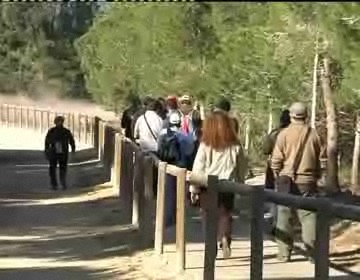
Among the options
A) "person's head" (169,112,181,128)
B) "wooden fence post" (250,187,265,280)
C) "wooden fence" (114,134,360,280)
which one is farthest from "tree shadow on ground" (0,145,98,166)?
"wooden fence post" (250,187,265,280)

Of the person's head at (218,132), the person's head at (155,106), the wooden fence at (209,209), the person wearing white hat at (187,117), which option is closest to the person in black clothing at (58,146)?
the wooden fence at (209,209)

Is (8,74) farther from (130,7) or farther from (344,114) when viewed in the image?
(344,114)

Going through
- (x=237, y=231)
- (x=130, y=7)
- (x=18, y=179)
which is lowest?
(x=18, y=179)

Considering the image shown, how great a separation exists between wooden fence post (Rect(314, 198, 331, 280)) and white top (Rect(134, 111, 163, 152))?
27.0 ft

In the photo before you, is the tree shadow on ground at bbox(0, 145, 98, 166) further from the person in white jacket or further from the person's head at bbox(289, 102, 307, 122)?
the person's head at bbox(289, 102, 307, 122)

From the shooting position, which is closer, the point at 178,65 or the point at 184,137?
the point at 184,137

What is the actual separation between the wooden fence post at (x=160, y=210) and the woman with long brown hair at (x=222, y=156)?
970mm

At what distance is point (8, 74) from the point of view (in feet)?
293

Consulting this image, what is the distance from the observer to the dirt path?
38.7ft

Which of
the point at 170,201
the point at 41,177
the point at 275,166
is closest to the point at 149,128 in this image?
the point at 170,201

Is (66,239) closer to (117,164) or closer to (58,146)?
(117,164)

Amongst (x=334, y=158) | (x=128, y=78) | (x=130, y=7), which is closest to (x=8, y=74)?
(x=128, y=78)

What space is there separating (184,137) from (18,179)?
13.8 metres

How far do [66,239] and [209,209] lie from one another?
5.50 metres
